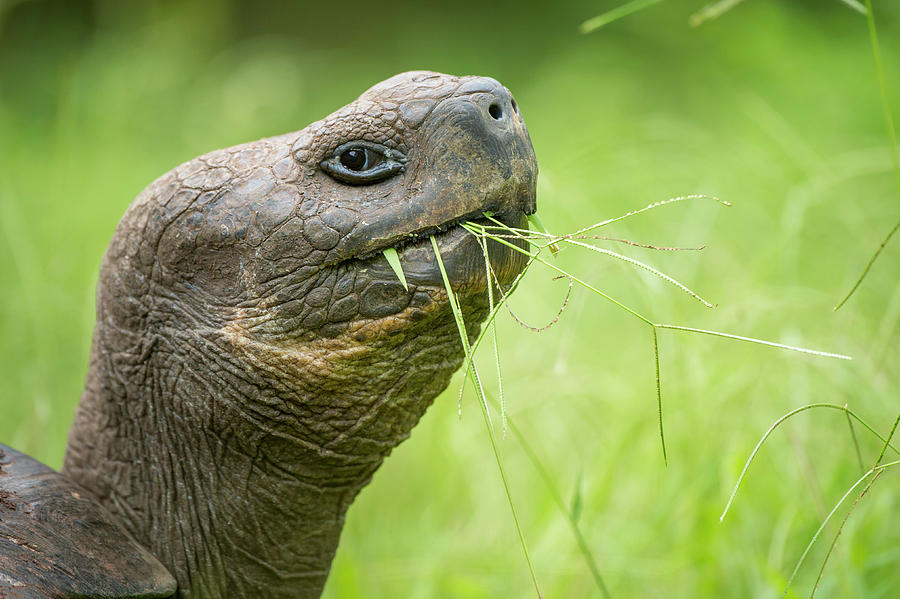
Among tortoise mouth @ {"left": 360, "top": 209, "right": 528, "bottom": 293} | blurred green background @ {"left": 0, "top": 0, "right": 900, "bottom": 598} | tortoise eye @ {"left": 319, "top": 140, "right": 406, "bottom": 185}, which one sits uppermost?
tortoise eye @ {"left": 319, "top": 140, "right": 406, "bottom": 185}

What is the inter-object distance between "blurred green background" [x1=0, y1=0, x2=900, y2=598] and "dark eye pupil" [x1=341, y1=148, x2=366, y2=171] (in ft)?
2.47

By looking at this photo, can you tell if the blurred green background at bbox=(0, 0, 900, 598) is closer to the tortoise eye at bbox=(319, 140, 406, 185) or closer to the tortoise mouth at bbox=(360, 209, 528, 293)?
the tortoise mouth at bbox=(360, 209, 528, 293)

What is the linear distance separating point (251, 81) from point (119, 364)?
4753 mm

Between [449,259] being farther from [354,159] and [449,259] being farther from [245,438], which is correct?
[245,438]

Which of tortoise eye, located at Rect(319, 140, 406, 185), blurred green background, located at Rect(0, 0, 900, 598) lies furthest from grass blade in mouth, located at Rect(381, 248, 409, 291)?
blurred green background, located at Rect(0, 0, 900, 598)

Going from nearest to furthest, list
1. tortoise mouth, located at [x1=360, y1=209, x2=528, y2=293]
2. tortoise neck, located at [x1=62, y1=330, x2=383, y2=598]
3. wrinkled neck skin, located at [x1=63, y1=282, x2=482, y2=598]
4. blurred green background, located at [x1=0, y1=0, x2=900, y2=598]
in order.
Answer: tortoise mouth, located at [x1=360, y1=209, x2=528, y2=293]
wrinkled neck skin, located at [x1=63, y1=282, x2=482, y2=598]
tortoise neck, located at [x1=62, y1=330, x2=383, y2=598]
blurred green background, located at [x1=0, y1=0, x2=900, y2=598]

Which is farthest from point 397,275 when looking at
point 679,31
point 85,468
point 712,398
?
point 679,31

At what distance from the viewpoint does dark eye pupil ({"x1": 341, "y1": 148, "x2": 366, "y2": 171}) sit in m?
1.55

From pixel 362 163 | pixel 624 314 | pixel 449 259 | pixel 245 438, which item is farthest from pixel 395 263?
pixel 624 314

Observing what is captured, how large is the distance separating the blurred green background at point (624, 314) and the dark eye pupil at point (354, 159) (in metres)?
0.75

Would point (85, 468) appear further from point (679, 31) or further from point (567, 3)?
point (567, 3)

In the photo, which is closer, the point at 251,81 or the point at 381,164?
the point at 381,164

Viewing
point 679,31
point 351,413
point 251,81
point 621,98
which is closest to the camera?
point 351,413

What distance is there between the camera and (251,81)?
619cm
